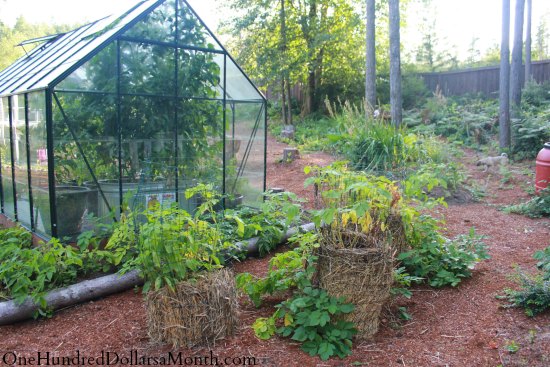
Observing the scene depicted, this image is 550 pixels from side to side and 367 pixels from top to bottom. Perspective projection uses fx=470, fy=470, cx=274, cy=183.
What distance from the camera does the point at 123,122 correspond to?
521 cm

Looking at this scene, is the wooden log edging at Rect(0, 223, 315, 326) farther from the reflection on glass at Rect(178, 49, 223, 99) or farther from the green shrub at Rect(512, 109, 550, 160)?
the green shrub at Rect(512, 109, 550, 160)

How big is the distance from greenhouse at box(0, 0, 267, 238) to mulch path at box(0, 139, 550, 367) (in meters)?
1.30

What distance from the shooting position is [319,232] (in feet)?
10.8

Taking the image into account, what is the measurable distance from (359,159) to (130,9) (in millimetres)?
3675

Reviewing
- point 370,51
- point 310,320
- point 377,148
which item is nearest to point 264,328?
point 310,320

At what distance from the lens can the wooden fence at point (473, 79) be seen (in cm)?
1697

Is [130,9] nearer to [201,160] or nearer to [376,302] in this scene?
[201,160]

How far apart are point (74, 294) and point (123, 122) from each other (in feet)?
6.74

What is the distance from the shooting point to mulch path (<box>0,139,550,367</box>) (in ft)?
9.48

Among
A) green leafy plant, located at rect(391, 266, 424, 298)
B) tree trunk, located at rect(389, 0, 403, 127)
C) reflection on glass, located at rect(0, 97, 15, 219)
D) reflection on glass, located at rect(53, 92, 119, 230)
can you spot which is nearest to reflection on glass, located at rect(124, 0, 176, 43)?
reflection on glass, located at rect(53, 92, 119, 230)

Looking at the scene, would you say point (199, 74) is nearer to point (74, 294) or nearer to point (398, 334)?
point (74, 294)

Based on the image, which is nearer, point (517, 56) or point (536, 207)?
point (536, 207)

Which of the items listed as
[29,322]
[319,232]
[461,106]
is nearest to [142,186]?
[29,322]

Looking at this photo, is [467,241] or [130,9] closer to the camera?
[467,241]
